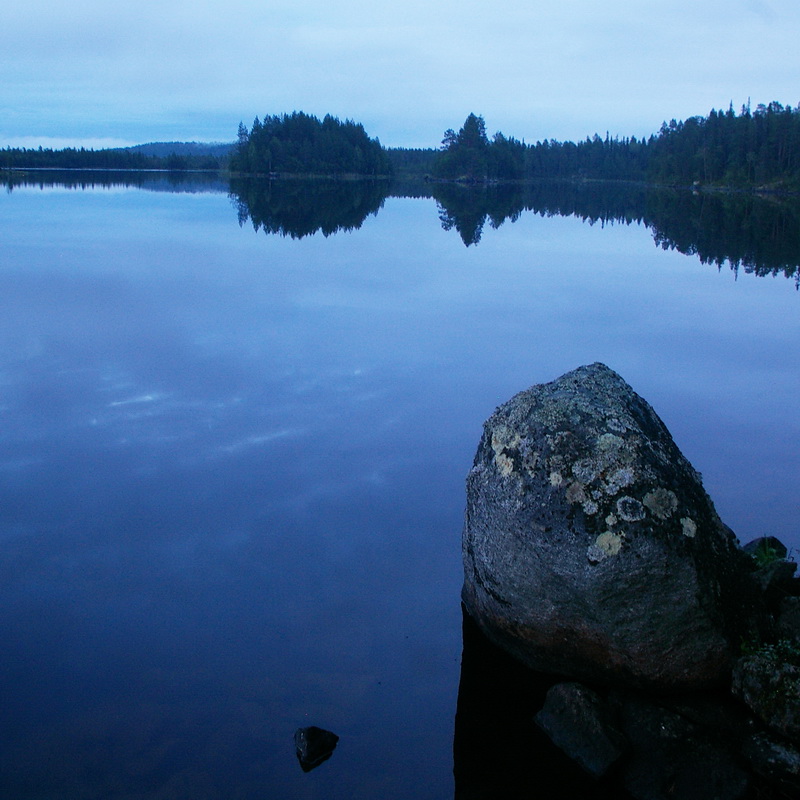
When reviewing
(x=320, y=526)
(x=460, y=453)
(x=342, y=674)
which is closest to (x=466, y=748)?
(x=342, y=674)

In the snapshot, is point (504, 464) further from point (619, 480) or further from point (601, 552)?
point (601, 552)

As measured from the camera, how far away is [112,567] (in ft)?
29.3

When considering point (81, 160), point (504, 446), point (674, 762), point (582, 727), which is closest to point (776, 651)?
point (674, 762)

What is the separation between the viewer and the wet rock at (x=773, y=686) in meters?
6.35

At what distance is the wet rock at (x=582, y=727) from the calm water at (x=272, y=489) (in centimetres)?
93

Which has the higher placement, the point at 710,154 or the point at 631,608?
the point at 710,154

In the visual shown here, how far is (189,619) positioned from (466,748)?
306cm

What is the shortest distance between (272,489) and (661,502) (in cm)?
578

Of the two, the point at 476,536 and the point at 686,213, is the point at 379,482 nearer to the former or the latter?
the point at 476,536

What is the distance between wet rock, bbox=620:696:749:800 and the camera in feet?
20.2

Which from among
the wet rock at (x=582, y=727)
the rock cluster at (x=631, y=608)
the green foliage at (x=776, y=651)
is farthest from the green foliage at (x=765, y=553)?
the wet rock at (x=582, y=727)

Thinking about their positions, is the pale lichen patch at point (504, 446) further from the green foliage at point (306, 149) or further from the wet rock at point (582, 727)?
the green foliage at point (306, 149)

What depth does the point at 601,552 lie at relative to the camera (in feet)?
23.0

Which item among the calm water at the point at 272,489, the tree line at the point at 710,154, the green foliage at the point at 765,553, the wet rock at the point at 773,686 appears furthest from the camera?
the tree line at the point at 710,154
